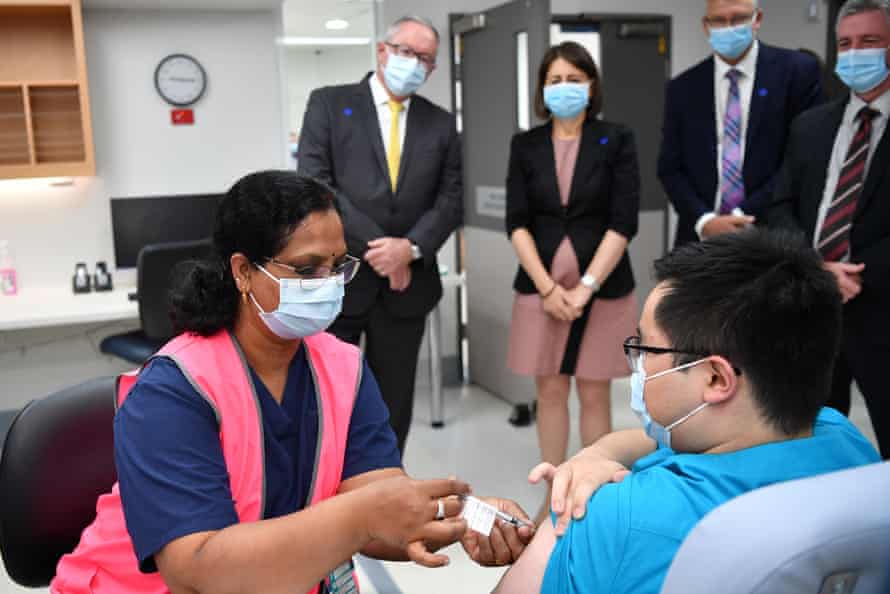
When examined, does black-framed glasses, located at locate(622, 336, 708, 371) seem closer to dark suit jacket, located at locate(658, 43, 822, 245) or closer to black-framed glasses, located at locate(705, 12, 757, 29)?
dark suit jacket, located at locate(658, 43, 822, 245)

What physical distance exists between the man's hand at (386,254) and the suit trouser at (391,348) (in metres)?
0.15

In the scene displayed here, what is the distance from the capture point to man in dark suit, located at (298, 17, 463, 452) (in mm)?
2785

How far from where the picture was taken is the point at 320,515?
114 cm

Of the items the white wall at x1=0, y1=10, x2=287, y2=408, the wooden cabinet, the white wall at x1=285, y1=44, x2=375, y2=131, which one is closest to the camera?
the wooden cabinet

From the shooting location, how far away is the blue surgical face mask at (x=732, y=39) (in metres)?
2.67

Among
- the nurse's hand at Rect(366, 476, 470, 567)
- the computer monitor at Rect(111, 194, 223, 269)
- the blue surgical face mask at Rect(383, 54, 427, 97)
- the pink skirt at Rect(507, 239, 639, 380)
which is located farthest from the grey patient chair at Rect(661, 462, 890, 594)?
the computer monitor at Rect(111, 194, 223, 269)

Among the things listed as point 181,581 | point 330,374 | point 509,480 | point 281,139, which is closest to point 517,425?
point 509,480

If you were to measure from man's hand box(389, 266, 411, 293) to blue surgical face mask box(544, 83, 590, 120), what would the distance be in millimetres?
729

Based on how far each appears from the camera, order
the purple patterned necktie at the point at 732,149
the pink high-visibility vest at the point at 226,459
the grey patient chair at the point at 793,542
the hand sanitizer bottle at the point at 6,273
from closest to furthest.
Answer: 1. the grey patient chair at the point at 793,542
2. the pink high-visibility vest at the point at 226,459
3. the purple patterned necktie at the point at 732,149
4. the hand sanitizer bottle at the point at 6,273

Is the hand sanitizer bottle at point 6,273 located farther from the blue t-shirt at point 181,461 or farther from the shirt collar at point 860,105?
the shirt collar at point 860,105

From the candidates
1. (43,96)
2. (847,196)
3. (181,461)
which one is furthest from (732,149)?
(43,96)

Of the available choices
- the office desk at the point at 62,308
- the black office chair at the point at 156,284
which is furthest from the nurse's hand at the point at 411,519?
the office desk at the point at 62,308

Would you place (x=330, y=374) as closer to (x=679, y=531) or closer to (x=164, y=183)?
(x=679, y=531)

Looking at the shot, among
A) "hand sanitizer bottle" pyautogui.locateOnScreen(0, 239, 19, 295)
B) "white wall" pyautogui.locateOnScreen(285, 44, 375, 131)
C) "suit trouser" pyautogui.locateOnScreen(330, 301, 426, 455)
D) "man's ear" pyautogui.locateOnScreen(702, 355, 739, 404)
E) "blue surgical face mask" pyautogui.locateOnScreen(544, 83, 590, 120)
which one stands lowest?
"suit trouser" pyautogui.locateOnScreen(330, 301, 426, 455)
